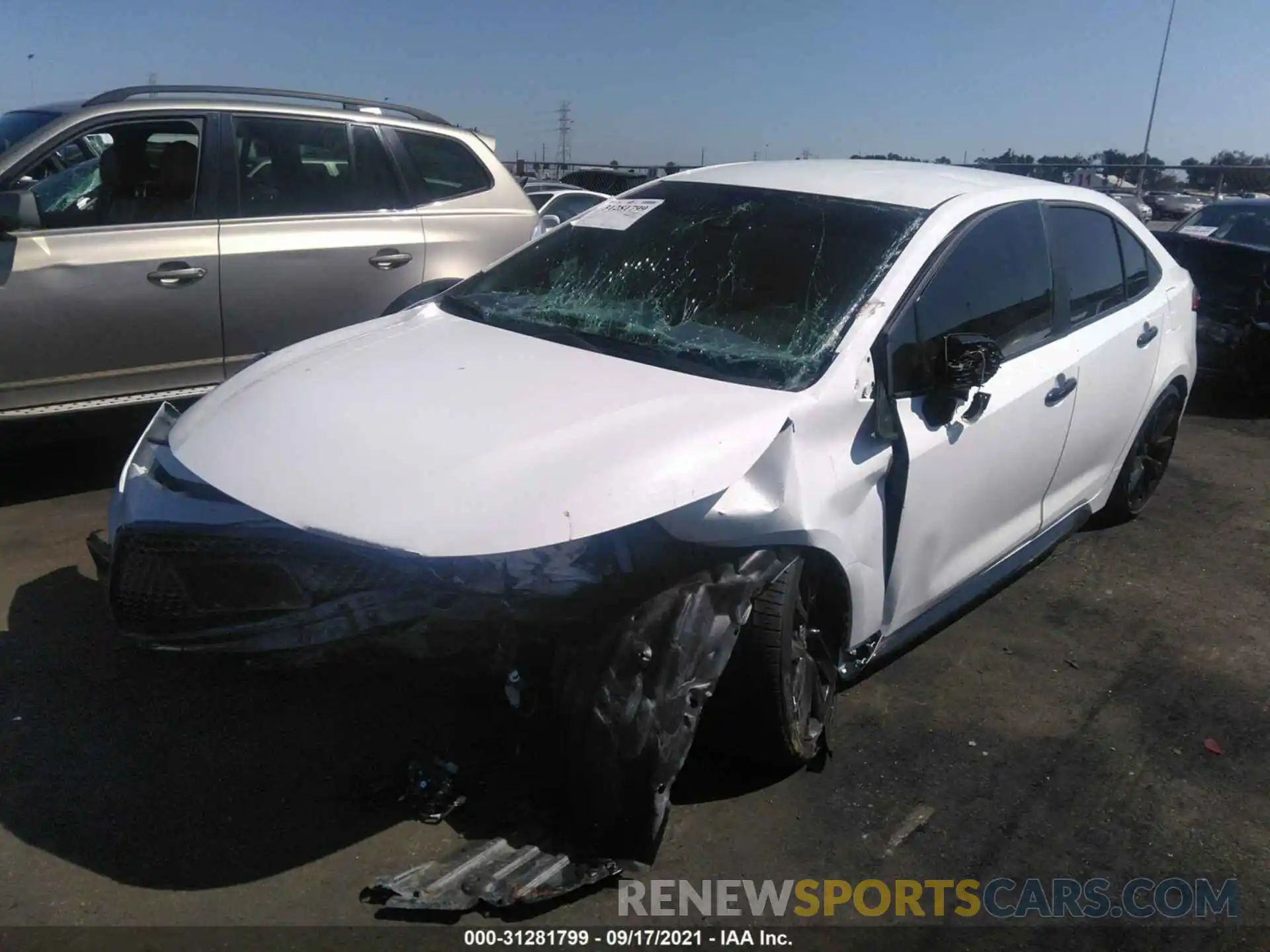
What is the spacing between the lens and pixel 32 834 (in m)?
2.75

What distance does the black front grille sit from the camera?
2.69m

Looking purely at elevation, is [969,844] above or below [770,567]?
below

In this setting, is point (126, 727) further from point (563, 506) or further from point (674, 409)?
point (674, 409)

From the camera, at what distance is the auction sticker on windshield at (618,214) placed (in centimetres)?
400

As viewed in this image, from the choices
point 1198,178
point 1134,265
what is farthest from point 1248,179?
point 1134,265

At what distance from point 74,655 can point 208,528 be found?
1179 millimetres

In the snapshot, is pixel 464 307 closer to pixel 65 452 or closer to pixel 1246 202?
pixel 65 452

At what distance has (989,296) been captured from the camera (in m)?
3.59

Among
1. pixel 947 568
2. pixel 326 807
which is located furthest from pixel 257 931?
pixel 947 568

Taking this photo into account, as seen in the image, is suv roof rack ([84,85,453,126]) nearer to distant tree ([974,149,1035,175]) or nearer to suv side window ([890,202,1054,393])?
suv side window ([890,202,1054,393])

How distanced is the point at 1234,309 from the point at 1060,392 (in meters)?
4.83

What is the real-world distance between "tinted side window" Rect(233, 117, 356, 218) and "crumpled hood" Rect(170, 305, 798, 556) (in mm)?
2329

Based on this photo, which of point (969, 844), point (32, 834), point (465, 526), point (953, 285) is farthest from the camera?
point (953, 285)

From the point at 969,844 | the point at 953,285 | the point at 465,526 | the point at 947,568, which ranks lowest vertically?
the point at 969,844
